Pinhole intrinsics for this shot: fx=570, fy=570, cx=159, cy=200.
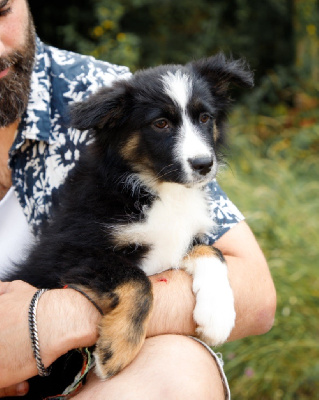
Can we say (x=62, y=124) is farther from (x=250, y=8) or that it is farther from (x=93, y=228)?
(x=250, y=8)

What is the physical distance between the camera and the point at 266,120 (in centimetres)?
735

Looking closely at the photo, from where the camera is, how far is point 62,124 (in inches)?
108

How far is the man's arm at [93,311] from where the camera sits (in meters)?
2.15

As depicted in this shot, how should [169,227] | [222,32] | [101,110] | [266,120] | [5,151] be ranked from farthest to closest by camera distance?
[222,32] → [266,120] → [5,151] → [169,227] → [101,110]

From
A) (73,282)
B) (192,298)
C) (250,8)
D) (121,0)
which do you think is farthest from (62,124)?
(250,8)

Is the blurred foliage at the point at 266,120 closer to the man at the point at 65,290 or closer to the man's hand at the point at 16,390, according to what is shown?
the man at the point at 65,290

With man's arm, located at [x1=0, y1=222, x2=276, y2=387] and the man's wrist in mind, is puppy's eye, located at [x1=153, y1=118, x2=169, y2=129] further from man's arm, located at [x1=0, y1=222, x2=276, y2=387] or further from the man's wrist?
the man's wrist

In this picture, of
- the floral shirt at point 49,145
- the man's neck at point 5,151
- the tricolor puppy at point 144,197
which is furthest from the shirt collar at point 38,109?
the tricolor puppy at point 144,197

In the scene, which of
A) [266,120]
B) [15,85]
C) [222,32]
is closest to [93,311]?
[15,85]

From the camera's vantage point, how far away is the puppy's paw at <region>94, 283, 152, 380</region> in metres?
2.09

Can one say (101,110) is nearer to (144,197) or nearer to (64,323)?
(144,197)

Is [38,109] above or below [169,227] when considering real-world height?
above

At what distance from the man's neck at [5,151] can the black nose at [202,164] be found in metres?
0.97

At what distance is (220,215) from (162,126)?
51 centimetres
